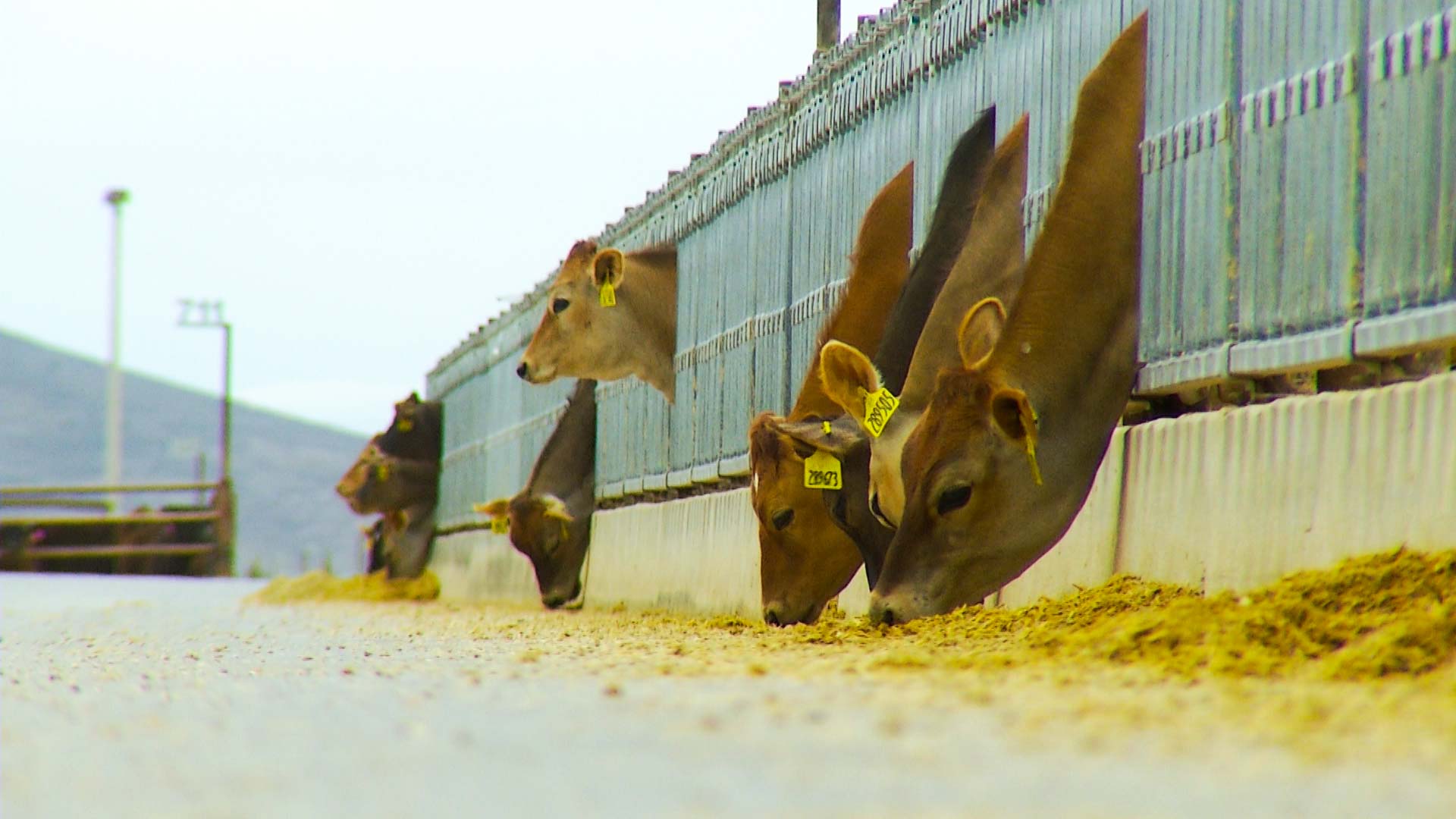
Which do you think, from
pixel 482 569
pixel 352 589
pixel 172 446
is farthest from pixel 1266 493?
pixel 172 446

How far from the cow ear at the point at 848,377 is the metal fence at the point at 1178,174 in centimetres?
100

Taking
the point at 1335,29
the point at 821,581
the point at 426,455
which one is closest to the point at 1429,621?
the point at 1335,29

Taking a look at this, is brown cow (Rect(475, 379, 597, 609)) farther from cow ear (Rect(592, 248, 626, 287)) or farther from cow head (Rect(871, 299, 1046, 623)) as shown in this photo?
cow head (Rect(871, 299, 1046, 623))

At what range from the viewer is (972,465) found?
23.9ft

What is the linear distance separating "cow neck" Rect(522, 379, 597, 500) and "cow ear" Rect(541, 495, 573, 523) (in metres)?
0.41

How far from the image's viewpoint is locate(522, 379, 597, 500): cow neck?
17.9 metres

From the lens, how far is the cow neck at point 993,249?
8.82 m

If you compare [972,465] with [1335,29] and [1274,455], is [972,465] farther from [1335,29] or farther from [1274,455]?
[1335,29]

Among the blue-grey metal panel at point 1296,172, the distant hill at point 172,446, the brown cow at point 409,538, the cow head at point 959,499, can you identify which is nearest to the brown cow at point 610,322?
the cow head at point 959,499

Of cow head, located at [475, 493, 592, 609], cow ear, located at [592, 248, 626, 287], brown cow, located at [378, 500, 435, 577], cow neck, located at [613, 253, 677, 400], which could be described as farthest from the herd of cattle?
brown cow, located at [378, 500, 435, 577]

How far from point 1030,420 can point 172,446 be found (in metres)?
129

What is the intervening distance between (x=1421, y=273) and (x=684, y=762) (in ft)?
11.1

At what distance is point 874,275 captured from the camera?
1036 centimetres

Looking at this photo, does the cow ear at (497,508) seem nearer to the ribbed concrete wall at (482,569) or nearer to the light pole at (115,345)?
the ribbed concrete wall at (482,569)
